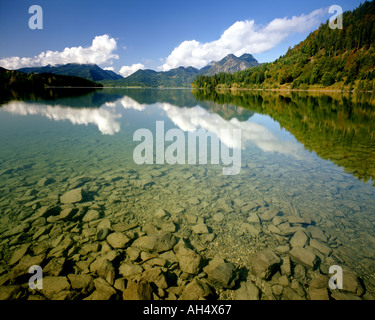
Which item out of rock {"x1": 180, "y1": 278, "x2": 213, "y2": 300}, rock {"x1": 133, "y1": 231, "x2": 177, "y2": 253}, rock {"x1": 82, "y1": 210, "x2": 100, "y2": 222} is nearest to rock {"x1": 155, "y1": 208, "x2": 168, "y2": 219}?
rock {"x1": 133, "y1": 231, "x2": 177, "y2": 253}

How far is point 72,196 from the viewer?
9.30 m

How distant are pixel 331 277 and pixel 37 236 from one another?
982 centimetres

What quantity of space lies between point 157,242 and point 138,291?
1.92m

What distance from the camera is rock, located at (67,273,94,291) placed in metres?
5.10

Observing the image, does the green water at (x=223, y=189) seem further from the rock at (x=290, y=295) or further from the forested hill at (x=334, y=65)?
the forested hill at (x=334, y=65)

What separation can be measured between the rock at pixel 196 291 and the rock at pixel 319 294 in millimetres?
2703

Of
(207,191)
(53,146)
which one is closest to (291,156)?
(207,191)

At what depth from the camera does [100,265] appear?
19.0 ft

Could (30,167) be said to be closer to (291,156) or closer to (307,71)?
(291,156)

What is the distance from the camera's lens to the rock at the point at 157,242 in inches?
255

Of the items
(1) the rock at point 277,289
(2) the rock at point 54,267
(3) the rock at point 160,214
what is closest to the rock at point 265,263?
(1) the rock at point 277,289

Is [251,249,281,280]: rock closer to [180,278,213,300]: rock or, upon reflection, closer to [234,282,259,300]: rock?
[234,282,259,300]: rock

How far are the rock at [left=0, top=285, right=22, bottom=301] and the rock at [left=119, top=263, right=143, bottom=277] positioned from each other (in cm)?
255

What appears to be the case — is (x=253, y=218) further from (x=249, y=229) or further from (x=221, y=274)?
(x=221, y=274)
